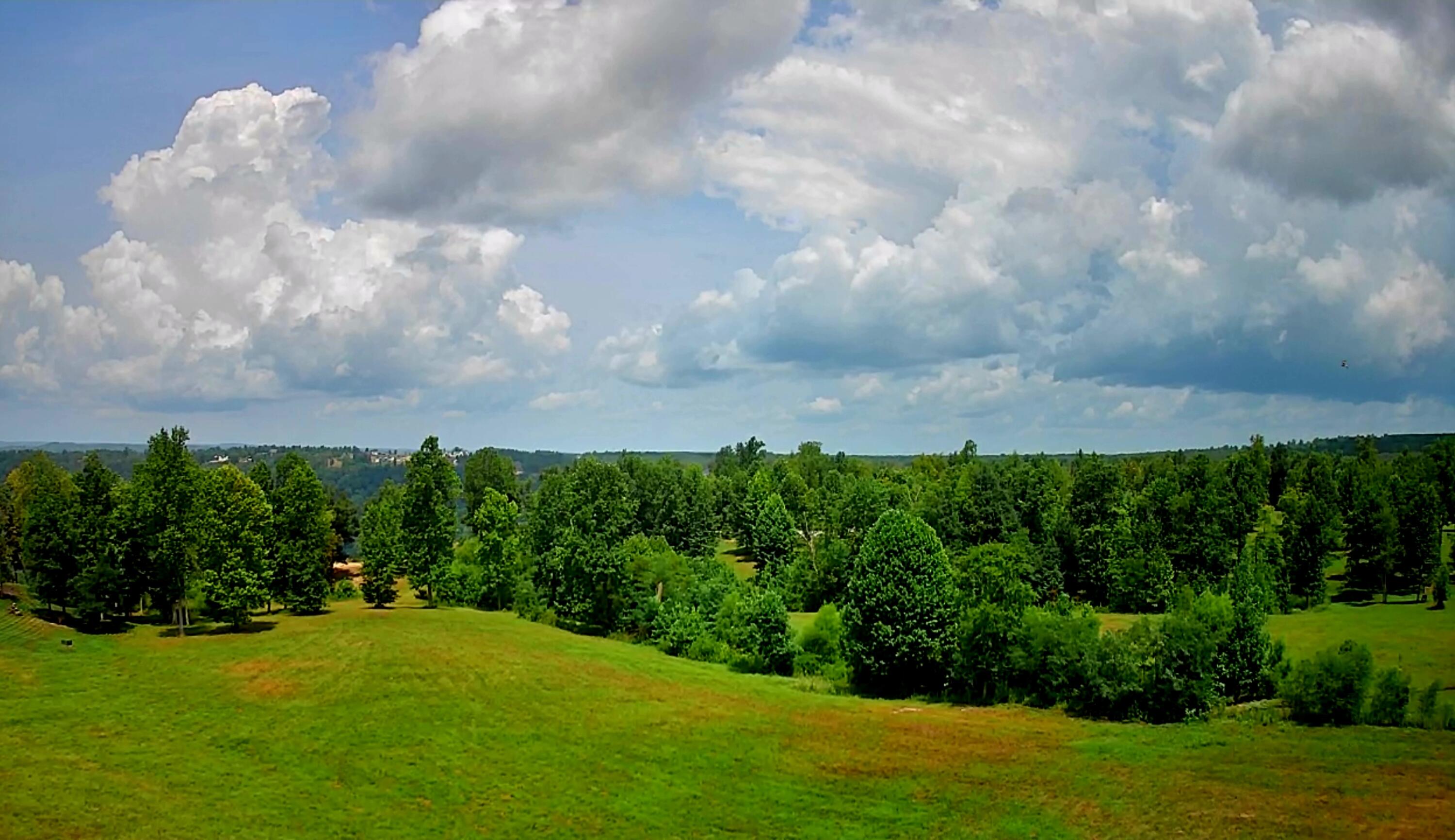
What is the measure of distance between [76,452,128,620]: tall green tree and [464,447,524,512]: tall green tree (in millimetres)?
57804

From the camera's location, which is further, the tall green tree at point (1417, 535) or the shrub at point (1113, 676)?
the tall green tree at point (1417, 535)

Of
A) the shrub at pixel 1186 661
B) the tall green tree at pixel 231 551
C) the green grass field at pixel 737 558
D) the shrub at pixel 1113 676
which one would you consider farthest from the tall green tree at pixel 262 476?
the shrub at pixel 1186 661

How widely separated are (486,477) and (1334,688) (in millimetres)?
109702

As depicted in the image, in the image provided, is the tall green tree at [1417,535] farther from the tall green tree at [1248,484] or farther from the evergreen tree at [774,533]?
the evergreen tree at [774,533]

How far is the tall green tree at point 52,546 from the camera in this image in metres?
70.6

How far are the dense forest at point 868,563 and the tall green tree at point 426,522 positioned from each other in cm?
24

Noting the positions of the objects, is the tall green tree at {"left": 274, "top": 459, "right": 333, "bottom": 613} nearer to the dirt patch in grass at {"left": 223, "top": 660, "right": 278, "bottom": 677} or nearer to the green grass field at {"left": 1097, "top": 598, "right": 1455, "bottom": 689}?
the dirt patch in grass at {"left": 223, "top": 660, "right": 278, "bottom": 677}

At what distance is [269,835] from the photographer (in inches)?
1344

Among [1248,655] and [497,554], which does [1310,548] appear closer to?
[1248,655]

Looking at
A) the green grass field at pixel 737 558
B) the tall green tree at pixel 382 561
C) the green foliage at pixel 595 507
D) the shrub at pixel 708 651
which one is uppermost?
the green foliage at pixel 595 507

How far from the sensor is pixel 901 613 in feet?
199

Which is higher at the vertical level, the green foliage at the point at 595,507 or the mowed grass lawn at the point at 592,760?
the green foliage at the point at 595,507

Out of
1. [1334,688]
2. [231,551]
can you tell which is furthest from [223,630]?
[1334,688]

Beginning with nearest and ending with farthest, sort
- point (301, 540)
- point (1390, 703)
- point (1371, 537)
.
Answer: point (1390, 703), point (301, 540), point (1371, 537)
